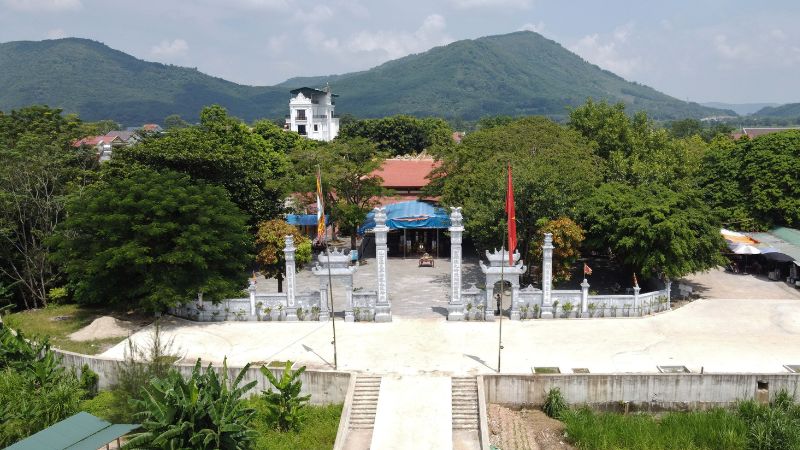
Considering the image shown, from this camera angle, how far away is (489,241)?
2508 cm

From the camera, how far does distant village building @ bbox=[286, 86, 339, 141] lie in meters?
97.8

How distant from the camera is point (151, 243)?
68.8 ft

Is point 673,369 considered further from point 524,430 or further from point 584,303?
point 524,430

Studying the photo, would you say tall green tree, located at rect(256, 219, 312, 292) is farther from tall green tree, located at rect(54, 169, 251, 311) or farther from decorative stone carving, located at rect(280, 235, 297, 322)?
tall green tree, located at rect(54, 169, 251, 311)

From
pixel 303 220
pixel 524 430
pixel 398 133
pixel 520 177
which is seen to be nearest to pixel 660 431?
pixel 524 430

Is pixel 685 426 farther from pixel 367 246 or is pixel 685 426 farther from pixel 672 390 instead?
pixel 367 246

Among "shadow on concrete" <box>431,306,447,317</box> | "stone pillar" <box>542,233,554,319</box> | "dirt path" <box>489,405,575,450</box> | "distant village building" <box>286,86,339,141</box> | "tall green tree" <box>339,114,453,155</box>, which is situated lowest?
"dirt path" <box>489,405,575,450</box>

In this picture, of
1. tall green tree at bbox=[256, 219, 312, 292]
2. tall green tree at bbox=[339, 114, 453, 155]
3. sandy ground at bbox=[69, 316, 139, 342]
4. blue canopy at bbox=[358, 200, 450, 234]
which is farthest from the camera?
tall green tree at bbox=[339, 114, 453, 155]

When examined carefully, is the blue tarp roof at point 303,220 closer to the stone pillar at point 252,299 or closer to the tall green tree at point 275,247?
the tall green tree at point 275,247

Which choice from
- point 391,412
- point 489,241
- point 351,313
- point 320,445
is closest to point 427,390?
point 391,412

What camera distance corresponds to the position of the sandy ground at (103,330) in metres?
21.0

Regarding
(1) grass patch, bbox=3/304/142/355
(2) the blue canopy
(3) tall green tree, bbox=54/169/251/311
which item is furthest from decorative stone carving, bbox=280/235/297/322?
(2) the blue canopy

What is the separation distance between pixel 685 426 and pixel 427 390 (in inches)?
278

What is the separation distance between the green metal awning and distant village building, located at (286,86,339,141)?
3287 inches
